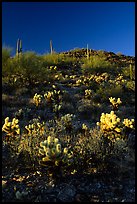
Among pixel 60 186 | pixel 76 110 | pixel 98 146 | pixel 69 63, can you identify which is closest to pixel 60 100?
pixel 76 110

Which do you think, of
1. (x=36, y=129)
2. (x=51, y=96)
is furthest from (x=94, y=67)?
(x=36, y=129)

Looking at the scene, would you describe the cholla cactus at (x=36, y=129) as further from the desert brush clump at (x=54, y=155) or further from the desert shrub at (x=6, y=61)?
the desert shrub at (x=6, y=61)

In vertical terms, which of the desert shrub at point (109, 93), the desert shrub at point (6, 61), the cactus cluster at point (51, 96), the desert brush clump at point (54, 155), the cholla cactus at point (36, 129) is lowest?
the desert brush clump at point (54, 155)

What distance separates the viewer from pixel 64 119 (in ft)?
26.4

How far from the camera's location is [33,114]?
410 inches

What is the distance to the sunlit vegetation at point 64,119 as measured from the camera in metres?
5.89

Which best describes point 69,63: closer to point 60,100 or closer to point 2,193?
point 60,100

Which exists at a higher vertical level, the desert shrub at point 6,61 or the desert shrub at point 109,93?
the desert shrub at point 6,61

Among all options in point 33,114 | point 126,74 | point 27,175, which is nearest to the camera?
point 27,175

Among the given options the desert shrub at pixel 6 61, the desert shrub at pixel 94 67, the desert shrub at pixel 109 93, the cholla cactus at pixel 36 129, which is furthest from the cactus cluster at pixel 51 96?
the desert shrub at pixel 94 67

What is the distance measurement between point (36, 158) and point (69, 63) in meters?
17.0

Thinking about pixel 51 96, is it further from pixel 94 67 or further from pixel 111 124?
pixel 94 67

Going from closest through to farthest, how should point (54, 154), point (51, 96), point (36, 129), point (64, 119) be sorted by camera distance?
1. point (54, 154)
2. point (36, 129)
3. point (64, 119)
4. point (51, 96)

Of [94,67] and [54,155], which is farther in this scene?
[94,67]
